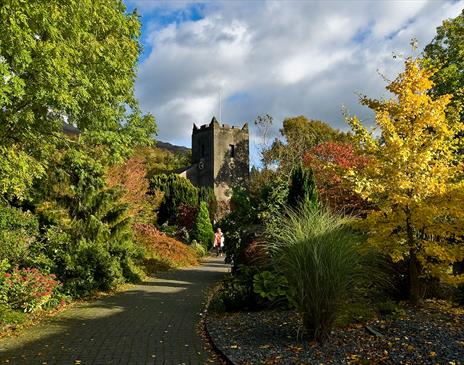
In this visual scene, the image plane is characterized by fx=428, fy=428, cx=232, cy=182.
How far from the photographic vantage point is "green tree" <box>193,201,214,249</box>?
27.2 m

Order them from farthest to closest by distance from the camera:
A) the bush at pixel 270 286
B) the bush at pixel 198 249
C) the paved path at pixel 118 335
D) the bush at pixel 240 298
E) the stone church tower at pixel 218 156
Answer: the stone church tower at pixel 218 156, the bush at pixel 198 249, the bush at pixel 240 298, the bush at pixel 270 286, the paved path at pixel 118 335

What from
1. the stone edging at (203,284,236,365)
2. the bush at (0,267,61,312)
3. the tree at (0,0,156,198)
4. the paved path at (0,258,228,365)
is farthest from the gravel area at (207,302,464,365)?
the tree at (0,0,156,198)

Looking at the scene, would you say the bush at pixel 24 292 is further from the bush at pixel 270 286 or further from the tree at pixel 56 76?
the bush at pixel 270 286

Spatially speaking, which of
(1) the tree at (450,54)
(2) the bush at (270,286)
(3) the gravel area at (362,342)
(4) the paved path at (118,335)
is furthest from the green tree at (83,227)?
(1) the tree at (450,54)

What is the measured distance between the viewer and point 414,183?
6.83 meters

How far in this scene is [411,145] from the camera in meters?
7.01

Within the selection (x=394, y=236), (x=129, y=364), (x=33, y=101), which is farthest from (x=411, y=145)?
(x=33, y=101)

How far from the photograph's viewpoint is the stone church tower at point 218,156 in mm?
50656

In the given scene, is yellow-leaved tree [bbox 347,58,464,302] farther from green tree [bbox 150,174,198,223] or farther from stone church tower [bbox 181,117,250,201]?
stone church tower [bbox 181,117,250,201]

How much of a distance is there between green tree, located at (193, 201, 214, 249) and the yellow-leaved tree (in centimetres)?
2039

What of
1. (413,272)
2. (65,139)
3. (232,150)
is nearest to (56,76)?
(65,139)

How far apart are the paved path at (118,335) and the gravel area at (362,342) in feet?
2.05

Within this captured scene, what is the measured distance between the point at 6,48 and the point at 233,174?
149 ft

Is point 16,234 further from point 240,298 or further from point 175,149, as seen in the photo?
point 175,149
